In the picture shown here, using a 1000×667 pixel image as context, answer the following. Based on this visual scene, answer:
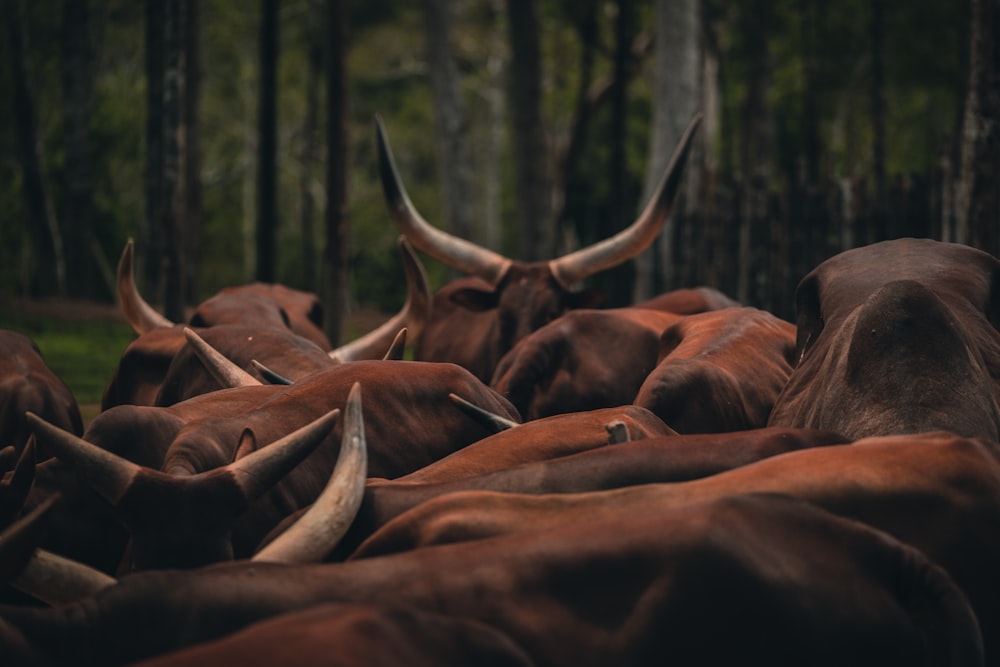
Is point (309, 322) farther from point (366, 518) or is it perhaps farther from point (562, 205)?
point (562, 205)

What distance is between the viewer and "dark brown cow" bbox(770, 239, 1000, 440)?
17.7 ft

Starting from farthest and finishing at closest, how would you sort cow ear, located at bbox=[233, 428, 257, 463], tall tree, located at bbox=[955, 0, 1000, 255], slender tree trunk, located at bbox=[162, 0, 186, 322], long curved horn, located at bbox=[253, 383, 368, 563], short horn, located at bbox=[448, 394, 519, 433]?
slender tree trunk, located at bbox=[162, 0, 186, 322]
tall tree, located at bbox=[955, 0, 1000, 255]
short horn, located at bbox=[448, 394, 519, 433]
cow ear, located at bbox=[233, 428, 257, 463]
long curved horn, located at bbox=[253, 383, 368, 563]

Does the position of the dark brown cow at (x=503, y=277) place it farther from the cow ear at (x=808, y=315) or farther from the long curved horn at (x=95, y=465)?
the long curved horn at (x=95, y=465)

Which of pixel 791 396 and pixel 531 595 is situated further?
pixel 791 396

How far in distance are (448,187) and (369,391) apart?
20709 millimetres

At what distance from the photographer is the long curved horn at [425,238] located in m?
11.1

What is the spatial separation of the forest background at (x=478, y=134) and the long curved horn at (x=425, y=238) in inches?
129

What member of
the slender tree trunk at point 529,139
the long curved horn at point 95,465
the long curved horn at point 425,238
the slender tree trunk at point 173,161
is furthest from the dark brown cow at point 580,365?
the slender tree trunk at point 529,139

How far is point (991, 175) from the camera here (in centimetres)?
915

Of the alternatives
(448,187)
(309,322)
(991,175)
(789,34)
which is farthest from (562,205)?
(991,175)

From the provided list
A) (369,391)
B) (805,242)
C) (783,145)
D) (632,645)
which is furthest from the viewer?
(783,145)

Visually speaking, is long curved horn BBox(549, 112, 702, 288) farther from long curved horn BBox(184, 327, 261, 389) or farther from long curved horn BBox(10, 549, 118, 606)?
long curved horn BBox(10, 549, 118, 606)

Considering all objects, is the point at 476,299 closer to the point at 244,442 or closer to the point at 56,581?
the point at 244,442

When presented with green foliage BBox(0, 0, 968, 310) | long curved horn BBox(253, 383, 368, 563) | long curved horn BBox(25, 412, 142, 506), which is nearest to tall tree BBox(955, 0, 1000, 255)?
long curved horn BBox(253, 383, 368, 563)
